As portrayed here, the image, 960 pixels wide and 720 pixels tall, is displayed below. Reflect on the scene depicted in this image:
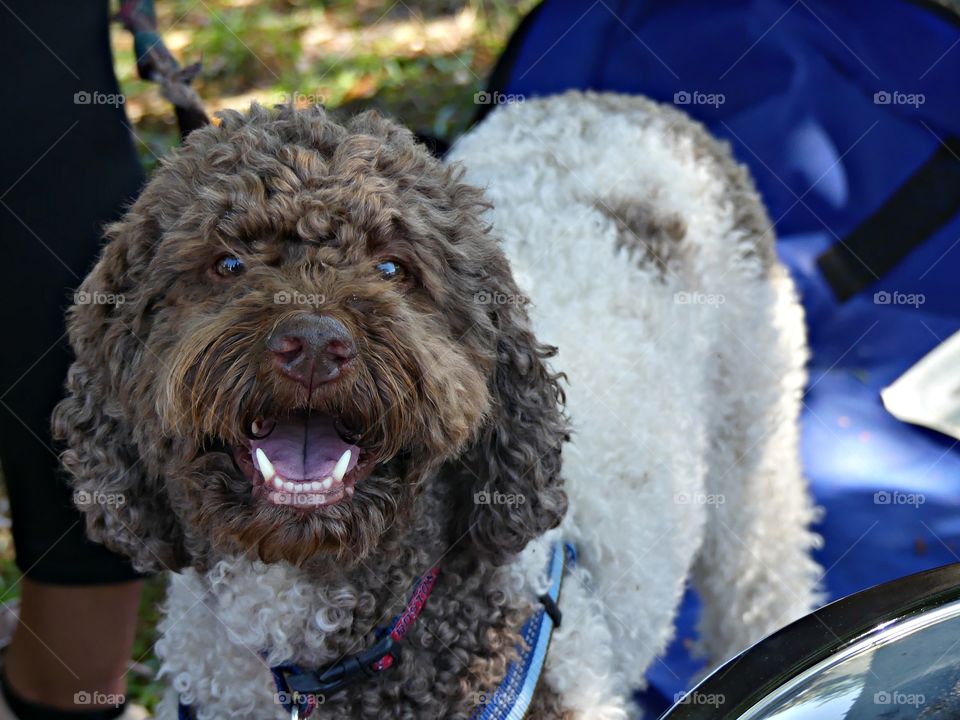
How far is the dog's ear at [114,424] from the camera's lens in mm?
2012

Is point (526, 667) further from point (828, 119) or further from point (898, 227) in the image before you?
point (828, 119)

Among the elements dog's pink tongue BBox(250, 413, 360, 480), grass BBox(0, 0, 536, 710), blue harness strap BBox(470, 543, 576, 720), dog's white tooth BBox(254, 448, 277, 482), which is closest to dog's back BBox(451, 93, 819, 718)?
blue harness strap BBox(470, 543, 576, 720)

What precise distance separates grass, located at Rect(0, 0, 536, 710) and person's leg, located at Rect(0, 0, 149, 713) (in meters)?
2.67

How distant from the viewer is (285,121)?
2014 mm

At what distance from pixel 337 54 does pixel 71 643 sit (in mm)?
3935

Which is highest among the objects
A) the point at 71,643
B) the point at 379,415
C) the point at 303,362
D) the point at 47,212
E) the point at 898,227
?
the point at 303,362

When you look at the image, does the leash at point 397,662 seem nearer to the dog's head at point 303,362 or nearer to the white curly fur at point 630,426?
the white curly fur at point 630,426

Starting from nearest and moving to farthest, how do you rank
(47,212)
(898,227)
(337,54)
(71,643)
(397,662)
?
(397,662)
(47,212)
(71,643)
(898,227)
(337,54)

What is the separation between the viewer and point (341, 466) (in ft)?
5.81

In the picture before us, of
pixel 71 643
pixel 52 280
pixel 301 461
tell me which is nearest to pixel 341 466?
pixel 301 461

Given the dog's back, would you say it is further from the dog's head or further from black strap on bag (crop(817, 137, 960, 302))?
black strap on bag (crop(817, 137, 960, 302))

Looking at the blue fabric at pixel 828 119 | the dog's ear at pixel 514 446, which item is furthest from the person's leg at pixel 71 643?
the blue fabric at pixel 828 119

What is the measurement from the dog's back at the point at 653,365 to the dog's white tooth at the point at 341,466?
465mm

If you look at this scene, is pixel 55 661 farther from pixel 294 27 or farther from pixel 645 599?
pixel 294 27
